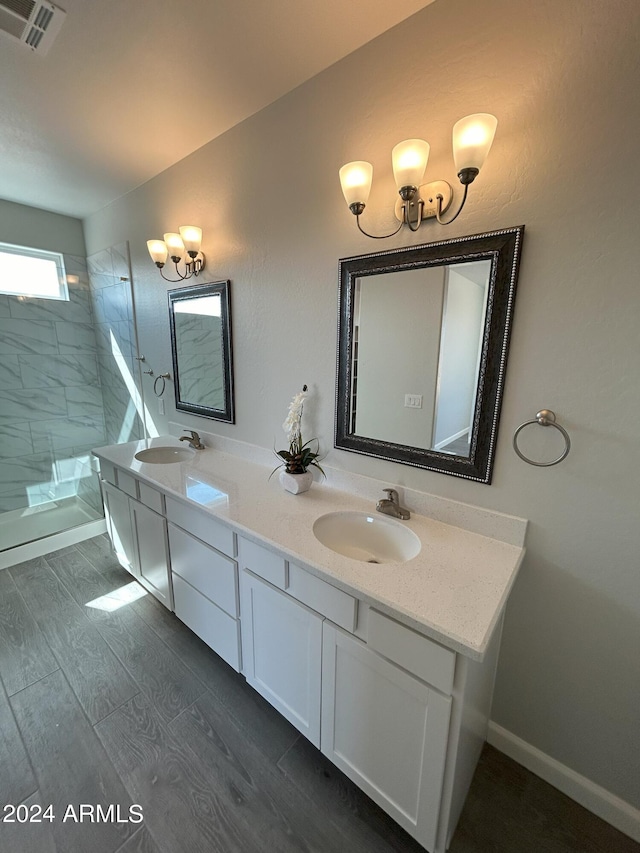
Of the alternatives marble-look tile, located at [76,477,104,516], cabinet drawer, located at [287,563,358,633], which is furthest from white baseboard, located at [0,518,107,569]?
cabinet drawer, located at [287,563,358,633]

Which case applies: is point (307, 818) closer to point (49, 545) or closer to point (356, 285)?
point (356, 285)

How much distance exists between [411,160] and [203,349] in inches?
60.5

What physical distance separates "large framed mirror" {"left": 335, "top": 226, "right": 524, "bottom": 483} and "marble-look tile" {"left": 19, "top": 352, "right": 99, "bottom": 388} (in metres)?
Answer: 2.96

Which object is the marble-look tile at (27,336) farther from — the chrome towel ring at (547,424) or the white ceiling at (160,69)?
the chrome towel ring at (547,424)

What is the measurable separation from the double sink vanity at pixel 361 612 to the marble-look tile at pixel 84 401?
217cm

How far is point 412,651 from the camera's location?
34.2 inches

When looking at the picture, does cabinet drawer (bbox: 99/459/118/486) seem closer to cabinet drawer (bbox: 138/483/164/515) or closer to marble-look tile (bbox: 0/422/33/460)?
cabinet drawer (bbox: 138/483/164/515)

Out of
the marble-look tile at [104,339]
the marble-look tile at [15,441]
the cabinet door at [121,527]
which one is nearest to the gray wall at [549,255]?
the cabinet door at [121,527]

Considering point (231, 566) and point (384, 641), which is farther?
point (231, 566)

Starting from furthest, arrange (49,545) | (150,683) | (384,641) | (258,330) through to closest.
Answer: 1. (49,545)
2. (258,330)
3. (150,683)
4. (384,641)

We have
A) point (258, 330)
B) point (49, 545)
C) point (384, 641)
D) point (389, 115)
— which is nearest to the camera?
point (384, 641)

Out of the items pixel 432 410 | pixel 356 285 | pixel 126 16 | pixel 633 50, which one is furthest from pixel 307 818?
pixel 126 16

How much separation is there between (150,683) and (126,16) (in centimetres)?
261

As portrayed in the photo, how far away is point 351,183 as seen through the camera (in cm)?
115
